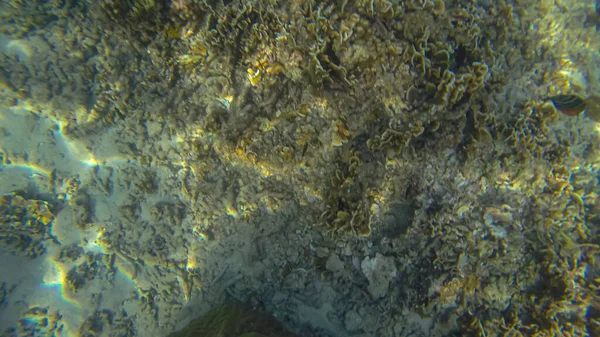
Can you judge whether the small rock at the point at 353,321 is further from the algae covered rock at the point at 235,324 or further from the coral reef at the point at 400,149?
the algae covered rock at the point at 235,324

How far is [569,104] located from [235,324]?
550cm

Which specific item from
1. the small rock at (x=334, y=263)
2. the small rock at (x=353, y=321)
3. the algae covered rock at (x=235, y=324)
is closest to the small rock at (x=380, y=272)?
the small rock at (x=334, y=263)

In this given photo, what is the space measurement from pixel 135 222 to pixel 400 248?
466 cm

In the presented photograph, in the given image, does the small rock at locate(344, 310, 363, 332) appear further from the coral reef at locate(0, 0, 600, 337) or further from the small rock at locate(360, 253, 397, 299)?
the small rock at locate(360, 253, 397, 299)

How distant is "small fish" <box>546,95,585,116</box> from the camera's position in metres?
3.97

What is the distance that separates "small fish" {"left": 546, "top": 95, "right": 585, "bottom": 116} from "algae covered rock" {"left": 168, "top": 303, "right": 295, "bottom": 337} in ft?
16.2

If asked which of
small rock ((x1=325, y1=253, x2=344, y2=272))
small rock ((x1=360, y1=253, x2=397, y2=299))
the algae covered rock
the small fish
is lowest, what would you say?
the algae covered rock

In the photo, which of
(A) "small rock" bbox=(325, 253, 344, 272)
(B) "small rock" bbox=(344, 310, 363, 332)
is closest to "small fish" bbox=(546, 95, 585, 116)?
(A) "small rock" bbox=(325, 253, 344, 272)

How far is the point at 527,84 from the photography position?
4230 mm

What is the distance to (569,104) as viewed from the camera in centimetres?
401

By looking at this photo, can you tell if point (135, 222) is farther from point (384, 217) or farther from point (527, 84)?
point (527, 84)

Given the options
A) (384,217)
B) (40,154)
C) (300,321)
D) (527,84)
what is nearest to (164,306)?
(300,321)

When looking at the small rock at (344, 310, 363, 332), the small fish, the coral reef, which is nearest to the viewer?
the coral reef

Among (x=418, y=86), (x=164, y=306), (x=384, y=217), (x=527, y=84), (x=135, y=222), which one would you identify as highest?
(x=527, y=84)
